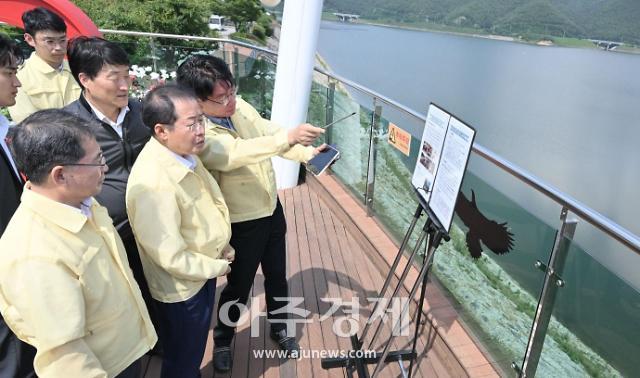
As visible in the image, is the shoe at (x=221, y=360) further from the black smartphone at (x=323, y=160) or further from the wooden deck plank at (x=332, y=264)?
the black smartphone at (x=323, y=160)

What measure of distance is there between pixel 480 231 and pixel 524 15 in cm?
1981

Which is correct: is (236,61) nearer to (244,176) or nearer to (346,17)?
(244,176)

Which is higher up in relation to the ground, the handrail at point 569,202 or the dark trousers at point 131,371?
the handrail at point 569,202

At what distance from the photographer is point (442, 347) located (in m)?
2.46

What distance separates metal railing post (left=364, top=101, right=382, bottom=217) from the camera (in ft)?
11.6

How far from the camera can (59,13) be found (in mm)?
4910

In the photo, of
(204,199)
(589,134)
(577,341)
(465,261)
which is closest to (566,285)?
(577,341)

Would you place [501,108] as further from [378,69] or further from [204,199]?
[204,199]

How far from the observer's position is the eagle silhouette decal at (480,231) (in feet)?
6.45

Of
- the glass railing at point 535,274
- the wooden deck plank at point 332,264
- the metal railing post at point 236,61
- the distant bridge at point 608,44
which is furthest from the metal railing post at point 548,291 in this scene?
the distant bridge at point 608,44

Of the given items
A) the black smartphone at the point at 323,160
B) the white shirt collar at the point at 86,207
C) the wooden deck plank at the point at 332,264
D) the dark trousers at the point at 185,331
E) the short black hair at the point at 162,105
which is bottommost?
the wooden deck plank at the point at 332,264

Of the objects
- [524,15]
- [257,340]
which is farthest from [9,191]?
[524,15]

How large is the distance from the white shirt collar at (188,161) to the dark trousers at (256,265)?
0.48m

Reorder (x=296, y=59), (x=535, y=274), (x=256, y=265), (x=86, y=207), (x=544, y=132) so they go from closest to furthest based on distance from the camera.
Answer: (x=86, y=207) → (x=535, y=274) → (x=256, y=265) → (x=296, y=59) → (x=544, y=132)
